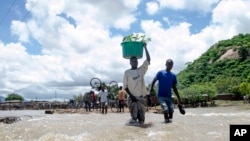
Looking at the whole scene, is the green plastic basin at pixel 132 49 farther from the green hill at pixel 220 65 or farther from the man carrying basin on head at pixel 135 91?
the green hill at pixel 220 65

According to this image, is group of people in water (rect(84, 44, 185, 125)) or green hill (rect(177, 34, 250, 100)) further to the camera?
green hill (rect(177, 34, 250, 100))

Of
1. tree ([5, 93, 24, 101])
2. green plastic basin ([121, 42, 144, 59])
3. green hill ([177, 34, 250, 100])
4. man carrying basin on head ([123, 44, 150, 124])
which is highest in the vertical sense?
green hill ([177, 34, 250, 100])

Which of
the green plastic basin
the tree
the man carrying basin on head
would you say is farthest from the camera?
the tree

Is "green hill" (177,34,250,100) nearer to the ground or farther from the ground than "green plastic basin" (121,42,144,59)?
farther from the ground

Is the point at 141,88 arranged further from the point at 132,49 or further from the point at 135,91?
the point at 132,49

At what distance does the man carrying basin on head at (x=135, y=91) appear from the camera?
8438 mm

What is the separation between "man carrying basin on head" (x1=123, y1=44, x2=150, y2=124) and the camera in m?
8.44

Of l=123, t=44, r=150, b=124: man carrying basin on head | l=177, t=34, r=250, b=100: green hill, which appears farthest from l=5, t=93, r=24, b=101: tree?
l=123, t=44, r=150, b=124: man carrying basin on head

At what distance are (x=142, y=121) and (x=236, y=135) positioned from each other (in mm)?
4152

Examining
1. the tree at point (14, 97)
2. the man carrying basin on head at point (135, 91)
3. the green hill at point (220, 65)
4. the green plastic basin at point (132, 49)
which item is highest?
the green hill at point (220, 65)

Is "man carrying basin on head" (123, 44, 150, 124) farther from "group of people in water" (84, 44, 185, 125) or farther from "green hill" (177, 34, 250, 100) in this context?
"green hill" (177, 34, 250, 100)

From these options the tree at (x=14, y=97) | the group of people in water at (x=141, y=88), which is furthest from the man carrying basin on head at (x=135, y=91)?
the tree at (x=14, y=97)

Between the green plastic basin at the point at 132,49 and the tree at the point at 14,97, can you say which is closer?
the green plastic basin at the point at 132,49

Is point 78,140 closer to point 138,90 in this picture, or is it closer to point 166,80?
point 138,90
